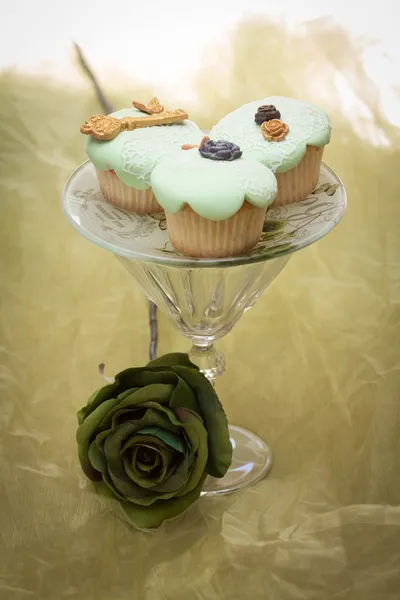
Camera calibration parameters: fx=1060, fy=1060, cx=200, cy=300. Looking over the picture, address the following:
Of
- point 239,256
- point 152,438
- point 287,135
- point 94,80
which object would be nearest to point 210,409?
point 152,438

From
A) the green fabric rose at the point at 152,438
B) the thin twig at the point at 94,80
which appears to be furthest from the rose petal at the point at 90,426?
the thin twig at the point at 94,80

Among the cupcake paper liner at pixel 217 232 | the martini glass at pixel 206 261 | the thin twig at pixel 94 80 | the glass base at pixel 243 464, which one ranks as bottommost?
the glass base at pixel 243 464

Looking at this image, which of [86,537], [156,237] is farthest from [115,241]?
[86,537]

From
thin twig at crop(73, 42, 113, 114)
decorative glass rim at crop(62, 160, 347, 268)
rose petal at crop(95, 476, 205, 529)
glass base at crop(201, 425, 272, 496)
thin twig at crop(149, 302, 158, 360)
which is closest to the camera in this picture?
decorative glass rim at crop(62, 160, 347, 268)

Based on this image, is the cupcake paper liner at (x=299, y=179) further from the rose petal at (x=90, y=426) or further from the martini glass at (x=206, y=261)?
the rose petal at (x=90, y=426)

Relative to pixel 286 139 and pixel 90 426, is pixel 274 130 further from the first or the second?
pixel 90 426

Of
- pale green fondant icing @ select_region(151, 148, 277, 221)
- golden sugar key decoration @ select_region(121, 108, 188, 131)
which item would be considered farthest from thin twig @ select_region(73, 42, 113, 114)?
pale green fondant icing @ select_region(151, 148, 277, 221)

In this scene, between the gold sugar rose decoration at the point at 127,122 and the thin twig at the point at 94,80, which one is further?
the thin twig at the point at 94,80

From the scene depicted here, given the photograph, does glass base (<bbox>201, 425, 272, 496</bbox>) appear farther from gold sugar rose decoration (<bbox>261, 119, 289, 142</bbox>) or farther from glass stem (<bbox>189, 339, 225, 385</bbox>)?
gold sugar rose decoration (<bbox>261, 119, 289, 142</bbox>)
